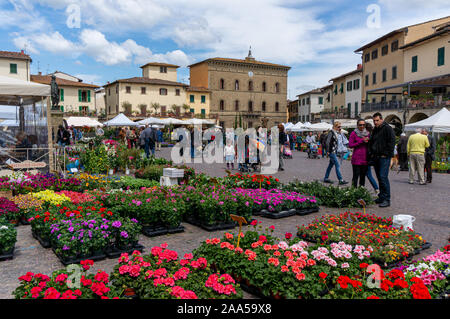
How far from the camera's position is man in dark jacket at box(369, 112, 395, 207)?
7.91 metres

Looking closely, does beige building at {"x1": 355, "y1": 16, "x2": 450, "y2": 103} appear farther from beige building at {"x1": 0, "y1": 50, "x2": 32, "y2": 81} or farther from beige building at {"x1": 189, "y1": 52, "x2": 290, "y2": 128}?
beige building at {"x1": 0, "y1": 50, "x2": 32, "y2": 81}

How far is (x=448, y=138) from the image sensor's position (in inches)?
753

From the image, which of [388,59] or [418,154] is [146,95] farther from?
[418,154]

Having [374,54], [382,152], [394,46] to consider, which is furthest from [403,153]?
[374,54]

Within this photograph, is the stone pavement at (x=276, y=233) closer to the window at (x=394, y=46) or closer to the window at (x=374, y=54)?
the window at (x=394, y=46)

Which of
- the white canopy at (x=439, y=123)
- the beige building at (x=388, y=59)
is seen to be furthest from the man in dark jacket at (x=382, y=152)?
the beige building at (x=388, y=59)

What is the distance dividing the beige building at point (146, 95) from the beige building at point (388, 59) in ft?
86.0

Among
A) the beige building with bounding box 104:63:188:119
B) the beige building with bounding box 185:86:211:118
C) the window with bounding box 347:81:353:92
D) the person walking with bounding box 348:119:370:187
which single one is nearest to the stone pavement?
the person walking with bounding box 348:119:370:187

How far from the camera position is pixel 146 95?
55.8m

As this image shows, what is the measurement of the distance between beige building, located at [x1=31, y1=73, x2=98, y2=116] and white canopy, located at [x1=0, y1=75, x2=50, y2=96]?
142ft

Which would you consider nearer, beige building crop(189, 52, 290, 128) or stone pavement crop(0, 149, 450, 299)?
stone pavement crop(0, 149, 450, 299)

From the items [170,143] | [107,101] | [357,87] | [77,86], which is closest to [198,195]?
[170,143]

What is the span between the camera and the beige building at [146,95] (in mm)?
54250

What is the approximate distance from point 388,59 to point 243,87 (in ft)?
96.3
